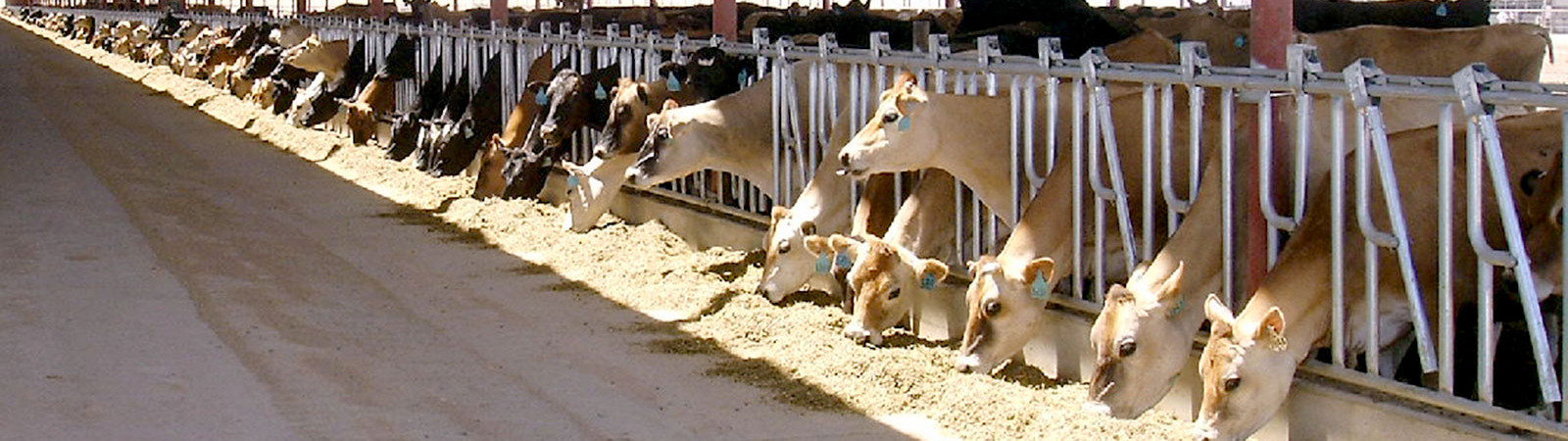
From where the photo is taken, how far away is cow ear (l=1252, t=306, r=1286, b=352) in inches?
223

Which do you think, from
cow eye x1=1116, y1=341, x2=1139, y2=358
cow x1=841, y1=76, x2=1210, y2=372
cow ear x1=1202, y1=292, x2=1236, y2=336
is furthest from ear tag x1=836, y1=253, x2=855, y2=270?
cow ear x1=1202, y1=292, x2=1236, y2=336

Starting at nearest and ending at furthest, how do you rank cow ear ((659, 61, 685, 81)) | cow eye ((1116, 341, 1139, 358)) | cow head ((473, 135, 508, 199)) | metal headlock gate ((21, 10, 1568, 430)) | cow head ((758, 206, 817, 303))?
metal headlock gate ((21, 10, 1568, 430)) < cow eye ((1116, 341, 1139, 358)) < cow head ((758, 206, 817, 303)) < cow ear ((659, 61, 685, 81)) < cow head ((473, 135, 508, 199))

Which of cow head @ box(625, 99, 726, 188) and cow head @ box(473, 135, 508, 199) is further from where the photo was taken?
cow head @ box(473, 135, 508, 199)

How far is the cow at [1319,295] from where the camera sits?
5734 mm

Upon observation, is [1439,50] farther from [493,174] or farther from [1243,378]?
[1243,378]

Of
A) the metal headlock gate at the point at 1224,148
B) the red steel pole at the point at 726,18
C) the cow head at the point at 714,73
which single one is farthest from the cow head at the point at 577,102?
the metal headlock gate at the point at 1224,148

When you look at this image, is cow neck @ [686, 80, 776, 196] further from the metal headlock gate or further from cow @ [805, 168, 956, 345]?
cow @ [805, 168, 956, 345]

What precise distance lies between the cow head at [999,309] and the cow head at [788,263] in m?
1.81

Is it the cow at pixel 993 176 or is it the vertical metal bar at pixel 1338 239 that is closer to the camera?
the vertical metal bar at pixel 1338 239

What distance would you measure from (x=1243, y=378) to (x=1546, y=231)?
2.94ft

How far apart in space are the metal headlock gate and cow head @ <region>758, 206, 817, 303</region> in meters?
0.63

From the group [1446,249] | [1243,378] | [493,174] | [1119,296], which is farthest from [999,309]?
[493,174]

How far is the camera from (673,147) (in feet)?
33.2

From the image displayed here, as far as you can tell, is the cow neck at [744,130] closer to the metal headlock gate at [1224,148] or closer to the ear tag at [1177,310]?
the metal headlock gate at [1224,148]
